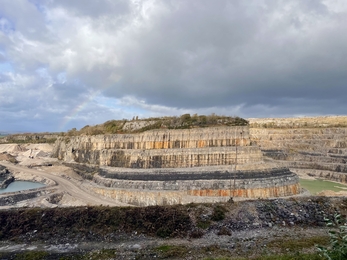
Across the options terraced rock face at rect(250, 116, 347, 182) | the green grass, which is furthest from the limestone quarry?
the green grass

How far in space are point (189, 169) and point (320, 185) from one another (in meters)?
32.9

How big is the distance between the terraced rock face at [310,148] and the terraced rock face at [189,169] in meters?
28.0

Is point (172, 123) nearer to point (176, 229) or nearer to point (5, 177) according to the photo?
point (176, 229)

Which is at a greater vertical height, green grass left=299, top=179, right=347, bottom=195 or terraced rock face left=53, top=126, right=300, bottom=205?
terraced rock face left=53, top=126, right=300, bottom=205

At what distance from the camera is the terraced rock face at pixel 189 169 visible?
37375 millimetres

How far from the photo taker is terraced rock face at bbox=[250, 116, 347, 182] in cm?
6475

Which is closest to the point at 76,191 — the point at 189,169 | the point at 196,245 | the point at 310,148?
the point at 189,169

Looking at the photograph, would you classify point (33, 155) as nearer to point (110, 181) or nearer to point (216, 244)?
point (110, 181)

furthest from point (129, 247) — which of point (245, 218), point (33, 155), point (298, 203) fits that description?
point (33, 155)

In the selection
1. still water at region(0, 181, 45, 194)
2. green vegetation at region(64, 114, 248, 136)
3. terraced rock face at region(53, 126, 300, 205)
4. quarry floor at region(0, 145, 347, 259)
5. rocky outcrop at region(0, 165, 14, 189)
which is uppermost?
green vegetation at region(64, 114, 248, 136)

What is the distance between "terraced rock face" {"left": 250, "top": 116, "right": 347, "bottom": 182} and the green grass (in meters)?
4.01

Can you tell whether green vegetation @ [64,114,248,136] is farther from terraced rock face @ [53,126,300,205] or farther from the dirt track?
the dirt track

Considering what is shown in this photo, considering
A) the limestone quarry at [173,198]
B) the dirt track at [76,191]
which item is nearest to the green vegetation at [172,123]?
the limestone quarry at [173,198]

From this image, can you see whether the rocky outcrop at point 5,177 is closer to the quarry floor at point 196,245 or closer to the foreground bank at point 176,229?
the foreground bank at point 176,229
